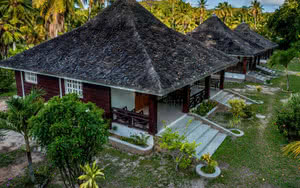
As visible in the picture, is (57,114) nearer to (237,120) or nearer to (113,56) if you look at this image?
(113,56)

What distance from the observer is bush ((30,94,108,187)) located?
6.36 meters

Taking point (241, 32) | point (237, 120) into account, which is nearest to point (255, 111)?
point (237, 120)

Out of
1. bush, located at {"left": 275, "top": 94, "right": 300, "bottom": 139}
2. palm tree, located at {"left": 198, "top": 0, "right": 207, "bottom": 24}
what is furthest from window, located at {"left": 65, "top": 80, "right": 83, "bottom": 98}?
palm tree, located at {"left": 198, "top": 0, "right": 207, "bottom": 24}

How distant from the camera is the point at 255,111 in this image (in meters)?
17.0

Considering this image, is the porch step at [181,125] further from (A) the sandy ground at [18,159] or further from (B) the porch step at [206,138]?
(A) the sandy ground at [18,159]

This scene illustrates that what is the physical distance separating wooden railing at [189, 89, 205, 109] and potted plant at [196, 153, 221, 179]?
542 centimetres

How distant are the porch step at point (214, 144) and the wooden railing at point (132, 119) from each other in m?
2.89

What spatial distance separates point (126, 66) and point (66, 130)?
567 cm

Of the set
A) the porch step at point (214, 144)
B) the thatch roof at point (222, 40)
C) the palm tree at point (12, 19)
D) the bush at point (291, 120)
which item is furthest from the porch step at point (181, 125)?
the palm tree at point (12, 19)

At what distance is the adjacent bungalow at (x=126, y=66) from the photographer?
11.0 metres

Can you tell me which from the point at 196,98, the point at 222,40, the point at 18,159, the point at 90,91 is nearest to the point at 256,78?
the point at 222,40

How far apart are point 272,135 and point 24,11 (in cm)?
3273

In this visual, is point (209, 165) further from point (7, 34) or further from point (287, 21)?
point (287, 21)

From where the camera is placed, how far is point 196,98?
15.4m
